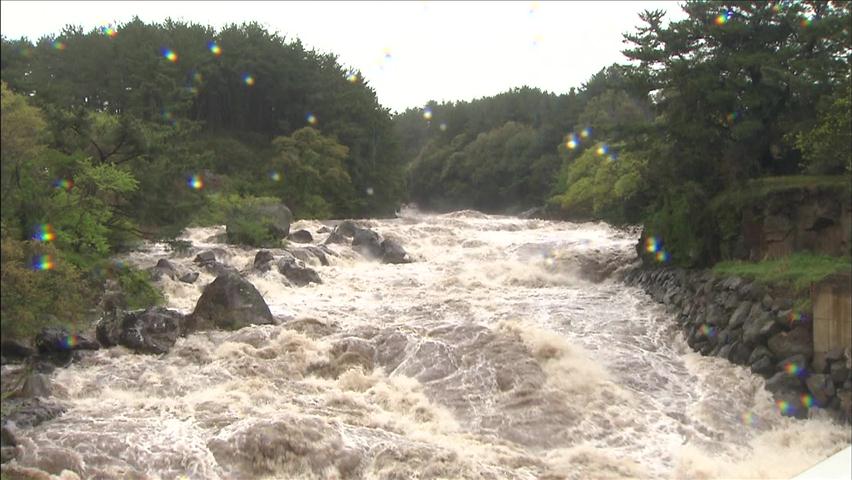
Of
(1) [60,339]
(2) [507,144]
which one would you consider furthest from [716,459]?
(2) [507,144]

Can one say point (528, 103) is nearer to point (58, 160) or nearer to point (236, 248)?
point (236, 248)

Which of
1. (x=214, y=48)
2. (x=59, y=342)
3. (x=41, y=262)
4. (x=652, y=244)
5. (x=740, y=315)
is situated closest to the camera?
(x=41, y=262)

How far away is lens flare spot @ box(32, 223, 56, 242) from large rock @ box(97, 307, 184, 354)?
5.99 ft

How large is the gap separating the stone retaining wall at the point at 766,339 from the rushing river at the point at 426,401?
0.99 ft

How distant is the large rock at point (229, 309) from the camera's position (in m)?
14.6

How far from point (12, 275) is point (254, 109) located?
41167 mm

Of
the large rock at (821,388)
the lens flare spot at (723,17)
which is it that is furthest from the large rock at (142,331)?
the lens flare spot at (723,17)

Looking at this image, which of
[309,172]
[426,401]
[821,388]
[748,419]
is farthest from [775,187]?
[309,172]

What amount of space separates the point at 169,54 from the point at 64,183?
29.1 metres

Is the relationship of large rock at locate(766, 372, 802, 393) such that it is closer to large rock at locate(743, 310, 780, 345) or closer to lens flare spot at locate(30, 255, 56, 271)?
large rock at locate(743, 310, 780, 345)

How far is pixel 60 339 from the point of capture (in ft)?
42.0

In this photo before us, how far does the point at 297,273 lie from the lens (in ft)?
63.7

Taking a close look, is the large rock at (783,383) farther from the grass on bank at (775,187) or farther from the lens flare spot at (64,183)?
the lens flare spot at (64,183)

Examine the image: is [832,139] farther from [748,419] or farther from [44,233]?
[44,233]
